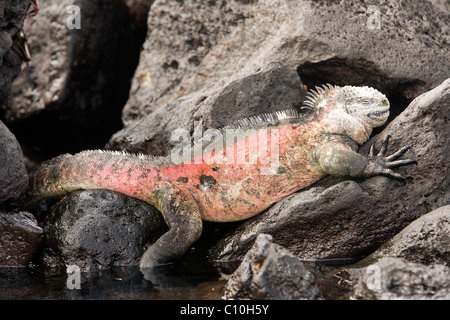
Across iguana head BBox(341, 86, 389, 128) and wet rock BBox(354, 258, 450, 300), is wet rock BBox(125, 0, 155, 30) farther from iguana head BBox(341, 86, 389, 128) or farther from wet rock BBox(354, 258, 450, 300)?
wet rock BBox(354, 258, 450, 300)

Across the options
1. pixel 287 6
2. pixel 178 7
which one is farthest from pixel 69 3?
pixel 287 6

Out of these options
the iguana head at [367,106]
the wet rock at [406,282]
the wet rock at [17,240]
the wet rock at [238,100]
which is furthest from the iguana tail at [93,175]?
the wet rock at [406,282]

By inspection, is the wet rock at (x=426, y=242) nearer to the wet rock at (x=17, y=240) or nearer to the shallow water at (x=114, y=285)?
the shallow water at (x=114, y=285)

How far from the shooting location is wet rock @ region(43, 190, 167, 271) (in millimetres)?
5441

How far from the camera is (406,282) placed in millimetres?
4094

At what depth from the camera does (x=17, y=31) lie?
6.65 m

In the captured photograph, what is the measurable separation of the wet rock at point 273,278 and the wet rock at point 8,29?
3863 millimetres

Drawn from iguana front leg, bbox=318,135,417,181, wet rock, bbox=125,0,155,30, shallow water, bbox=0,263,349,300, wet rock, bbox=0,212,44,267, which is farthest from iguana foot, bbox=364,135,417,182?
wet rock, bbox=125,0,155,30

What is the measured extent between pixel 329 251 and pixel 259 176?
971mm

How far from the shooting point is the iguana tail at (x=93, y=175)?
577 cm

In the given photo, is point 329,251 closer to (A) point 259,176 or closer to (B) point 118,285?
(A) point 259,176

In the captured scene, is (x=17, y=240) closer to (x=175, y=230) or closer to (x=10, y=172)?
(x=10, y=172)

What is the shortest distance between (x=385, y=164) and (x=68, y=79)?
15.4ft
